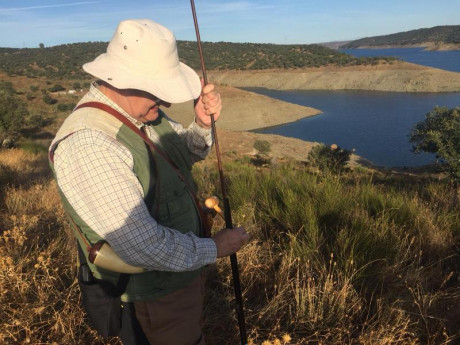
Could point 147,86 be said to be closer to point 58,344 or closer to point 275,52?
point 58,344

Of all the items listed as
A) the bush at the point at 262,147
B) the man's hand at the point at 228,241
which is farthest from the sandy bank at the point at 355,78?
the man's hand at the point at 228,241

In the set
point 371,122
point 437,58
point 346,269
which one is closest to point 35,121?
point 346,269

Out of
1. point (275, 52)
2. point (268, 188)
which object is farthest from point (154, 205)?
point (275, 52)

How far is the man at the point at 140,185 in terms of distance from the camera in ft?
4.17

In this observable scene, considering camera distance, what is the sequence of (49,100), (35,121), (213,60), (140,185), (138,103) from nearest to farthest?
(140,185) < (138,103) < (35,121) < (49,100) < (213,60)

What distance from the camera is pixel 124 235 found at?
129 centimetres

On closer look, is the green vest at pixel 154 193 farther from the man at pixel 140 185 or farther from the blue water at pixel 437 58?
the blue water at pixel 437 58

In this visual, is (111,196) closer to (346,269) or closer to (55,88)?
(346,269)

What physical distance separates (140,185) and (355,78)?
73.9m

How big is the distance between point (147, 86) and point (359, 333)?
1.89 metres

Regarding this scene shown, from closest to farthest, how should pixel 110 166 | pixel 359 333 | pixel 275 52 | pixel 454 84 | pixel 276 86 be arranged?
pixel 110 166
pixel 359 333
pixel 454 84
pixel 276 86
pixel 275 52

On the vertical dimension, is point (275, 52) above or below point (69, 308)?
above

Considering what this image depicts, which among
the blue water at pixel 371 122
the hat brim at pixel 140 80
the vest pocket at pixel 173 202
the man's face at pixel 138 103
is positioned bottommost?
the blue water at pixel 371 122

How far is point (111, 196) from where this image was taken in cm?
126
